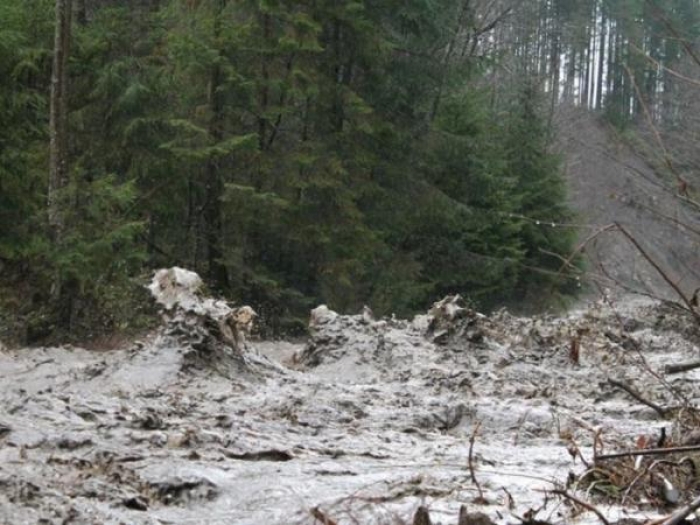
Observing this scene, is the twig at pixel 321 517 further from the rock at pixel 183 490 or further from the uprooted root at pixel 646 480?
the uprooted root at pixel 646 480

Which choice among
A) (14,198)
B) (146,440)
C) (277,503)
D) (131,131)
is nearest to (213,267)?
(131,131)

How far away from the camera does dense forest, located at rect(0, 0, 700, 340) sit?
13.2m

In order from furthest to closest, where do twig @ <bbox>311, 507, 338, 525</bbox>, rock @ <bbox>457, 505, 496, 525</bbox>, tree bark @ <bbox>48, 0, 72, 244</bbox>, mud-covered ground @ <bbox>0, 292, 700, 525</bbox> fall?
tree bark @ <bbox>48, 0, 72, 244</bbox>
mud-covered ground @ <bbox>0, 292, 700, 525</bbox>
twig @ <bbox>311, 507, 338, 525</bbox>
rock @ <bbox>457, 505, 496, 525</bbox>

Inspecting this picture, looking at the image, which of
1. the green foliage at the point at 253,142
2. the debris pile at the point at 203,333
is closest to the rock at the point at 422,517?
the debris pile at the point at 203,333

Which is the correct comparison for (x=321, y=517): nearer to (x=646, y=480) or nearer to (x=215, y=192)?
(x=646, y=480)

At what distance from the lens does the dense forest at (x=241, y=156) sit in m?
13.2

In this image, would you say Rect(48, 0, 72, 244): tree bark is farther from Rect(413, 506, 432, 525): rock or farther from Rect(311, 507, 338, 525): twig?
Rect(413, 506, 432, 525): rock

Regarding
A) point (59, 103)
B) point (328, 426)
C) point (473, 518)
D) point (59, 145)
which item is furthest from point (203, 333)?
point (473, 518)

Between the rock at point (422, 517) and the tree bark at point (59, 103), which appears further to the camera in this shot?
the tree bark at point (59, 103)

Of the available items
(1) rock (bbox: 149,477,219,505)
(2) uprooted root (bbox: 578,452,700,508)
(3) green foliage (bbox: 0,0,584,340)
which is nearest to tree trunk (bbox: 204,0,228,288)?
(3) green foliage (bbox: 0,0,584,340)

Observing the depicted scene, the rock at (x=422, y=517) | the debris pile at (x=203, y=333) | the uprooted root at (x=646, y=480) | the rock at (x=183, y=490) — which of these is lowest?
the debris pile at (x=203, y=333)

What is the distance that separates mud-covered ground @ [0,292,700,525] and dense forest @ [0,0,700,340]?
7.83ft

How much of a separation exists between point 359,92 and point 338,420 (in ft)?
40.6

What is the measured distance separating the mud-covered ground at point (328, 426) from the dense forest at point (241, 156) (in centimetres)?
239
